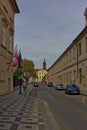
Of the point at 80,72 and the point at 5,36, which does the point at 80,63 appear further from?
the point at 5,36

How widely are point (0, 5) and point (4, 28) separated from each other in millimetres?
4036

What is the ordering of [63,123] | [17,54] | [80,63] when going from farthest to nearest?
1. [80,63]
2. [17,54]
3. [63,123]

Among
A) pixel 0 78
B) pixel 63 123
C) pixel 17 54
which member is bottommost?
pixel 63 123

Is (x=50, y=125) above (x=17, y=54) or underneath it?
underneath

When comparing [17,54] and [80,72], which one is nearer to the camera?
[17,54]

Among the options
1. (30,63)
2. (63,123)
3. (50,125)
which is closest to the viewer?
(50,125)

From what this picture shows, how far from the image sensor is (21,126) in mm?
10617

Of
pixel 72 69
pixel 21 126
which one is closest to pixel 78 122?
pixel 21 126

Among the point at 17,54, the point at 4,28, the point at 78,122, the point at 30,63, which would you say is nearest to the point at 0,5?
the point at 4,28

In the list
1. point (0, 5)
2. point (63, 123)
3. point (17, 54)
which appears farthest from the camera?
point (17, 54)

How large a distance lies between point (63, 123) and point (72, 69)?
42.0 metres

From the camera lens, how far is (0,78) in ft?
95.4

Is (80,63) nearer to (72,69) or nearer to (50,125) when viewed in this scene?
(72,69)

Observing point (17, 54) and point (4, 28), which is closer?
point (4, 28)
